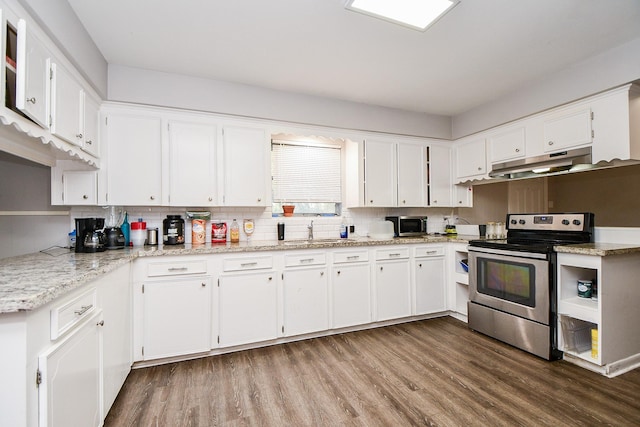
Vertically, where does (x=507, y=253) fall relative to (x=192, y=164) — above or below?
below

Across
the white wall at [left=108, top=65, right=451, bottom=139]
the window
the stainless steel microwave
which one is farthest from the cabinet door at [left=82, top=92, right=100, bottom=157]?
the stainless steel microwave

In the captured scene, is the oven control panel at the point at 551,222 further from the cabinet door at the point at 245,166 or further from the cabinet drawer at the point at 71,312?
the cabinet drawer at the point at 71,312

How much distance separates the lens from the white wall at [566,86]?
237 centimetres

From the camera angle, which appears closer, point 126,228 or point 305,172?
point 126,228

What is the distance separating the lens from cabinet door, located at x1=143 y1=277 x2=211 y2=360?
238cm

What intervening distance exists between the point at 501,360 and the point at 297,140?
3.01 metres

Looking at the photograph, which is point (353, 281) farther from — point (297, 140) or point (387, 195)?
point (297, 140)

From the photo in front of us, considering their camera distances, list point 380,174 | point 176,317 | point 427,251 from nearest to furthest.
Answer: point 176,317, point 427,251, point 380,174

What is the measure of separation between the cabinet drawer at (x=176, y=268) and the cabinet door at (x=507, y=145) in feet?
11.2

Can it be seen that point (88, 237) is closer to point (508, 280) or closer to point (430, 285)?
point (430, 285)

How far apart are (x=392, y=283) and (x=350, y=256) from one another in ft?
2.05

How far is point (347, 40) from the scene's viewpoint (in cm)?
231

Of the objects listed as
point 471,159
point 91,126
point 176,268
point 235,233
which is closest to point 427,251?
point 471,159

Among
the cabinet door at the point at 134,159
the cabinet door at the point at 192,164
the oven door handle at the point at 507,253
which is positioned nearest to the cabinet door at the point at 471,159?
the oven door handle at the point at 507,253
